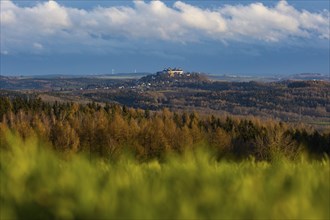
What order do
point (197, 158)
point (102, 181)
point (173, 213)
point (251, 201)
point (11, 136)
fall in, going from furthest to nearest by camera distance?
point (197, 158)
point (11, 136)
point (102, 181)
point (251, 201)
point (173, 213)

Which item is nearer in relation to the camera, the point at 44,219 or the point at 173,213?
the point at 173,213

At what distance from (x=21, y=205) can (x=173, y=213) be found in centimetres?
155

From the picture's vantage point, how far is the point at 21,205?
4.66 m

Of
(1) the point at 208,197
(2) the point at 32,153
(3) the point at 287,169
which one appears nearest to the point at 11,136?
(2) the point at 32,153

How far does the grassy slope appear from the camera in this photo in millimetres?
4004

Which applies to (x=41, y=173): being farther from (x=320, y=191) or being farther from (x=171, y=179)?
(x=320, y=191)

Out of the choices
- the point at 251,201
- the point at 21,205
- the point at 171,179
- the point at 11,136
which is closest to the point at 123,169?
the point at 171,179

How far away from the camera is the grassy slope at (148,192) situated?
13.1ft

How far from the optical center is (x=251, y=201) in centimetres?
437

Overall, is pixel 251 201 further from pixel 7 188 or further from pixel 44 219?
pixel 7 188

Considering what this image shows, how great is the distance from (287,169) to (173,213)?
3.23 m

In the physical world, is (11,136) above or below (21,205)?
above

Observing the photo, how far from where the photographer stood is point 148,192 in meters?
4.55

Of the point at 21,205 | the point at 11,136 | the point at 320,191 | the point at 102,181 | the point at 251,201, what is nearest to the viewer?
the point at 251,201
